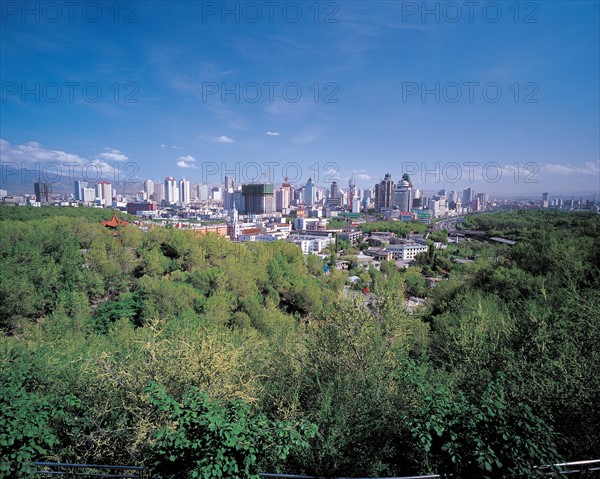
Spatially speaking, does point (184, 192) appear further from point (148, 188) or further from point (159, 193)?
point (148, 188)

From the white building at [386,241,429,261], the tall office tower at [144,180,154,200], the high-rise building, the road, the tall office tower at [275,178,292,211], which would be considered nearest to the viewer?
the white building at [386,241,429,261]

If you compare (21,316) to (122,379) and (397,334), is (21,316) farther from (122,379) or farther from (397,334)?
(397,334)

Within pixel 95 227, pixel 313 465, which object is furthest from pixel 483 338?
pixel 95 227

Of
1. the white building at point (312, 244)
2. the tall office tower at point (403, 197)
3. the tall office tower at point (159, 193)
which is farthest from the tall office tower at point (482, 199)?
the tall office tower at point (159, 193)

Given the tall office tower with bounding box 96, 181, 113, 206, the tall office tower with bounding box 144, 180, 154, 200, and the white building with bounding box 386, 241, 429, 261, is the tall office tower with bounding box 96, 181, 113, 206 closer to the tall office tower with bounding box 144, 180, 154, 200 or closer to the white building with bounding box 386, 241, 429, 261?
the tall office tower with bounding box 144, 180, 154, 200

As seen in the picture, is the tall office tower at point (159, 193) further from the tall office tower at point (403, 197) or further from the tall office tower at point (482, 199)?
the tall office tower at point (482, 199)

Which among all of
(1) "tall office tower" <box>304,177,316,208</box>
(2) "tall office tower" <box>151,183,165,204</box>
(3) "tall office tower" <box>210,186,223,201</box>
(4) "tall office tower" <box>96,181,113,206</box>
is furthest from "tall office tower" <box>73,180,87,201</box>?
(1) "tall office tower" <box>304,177,316,208</box>
